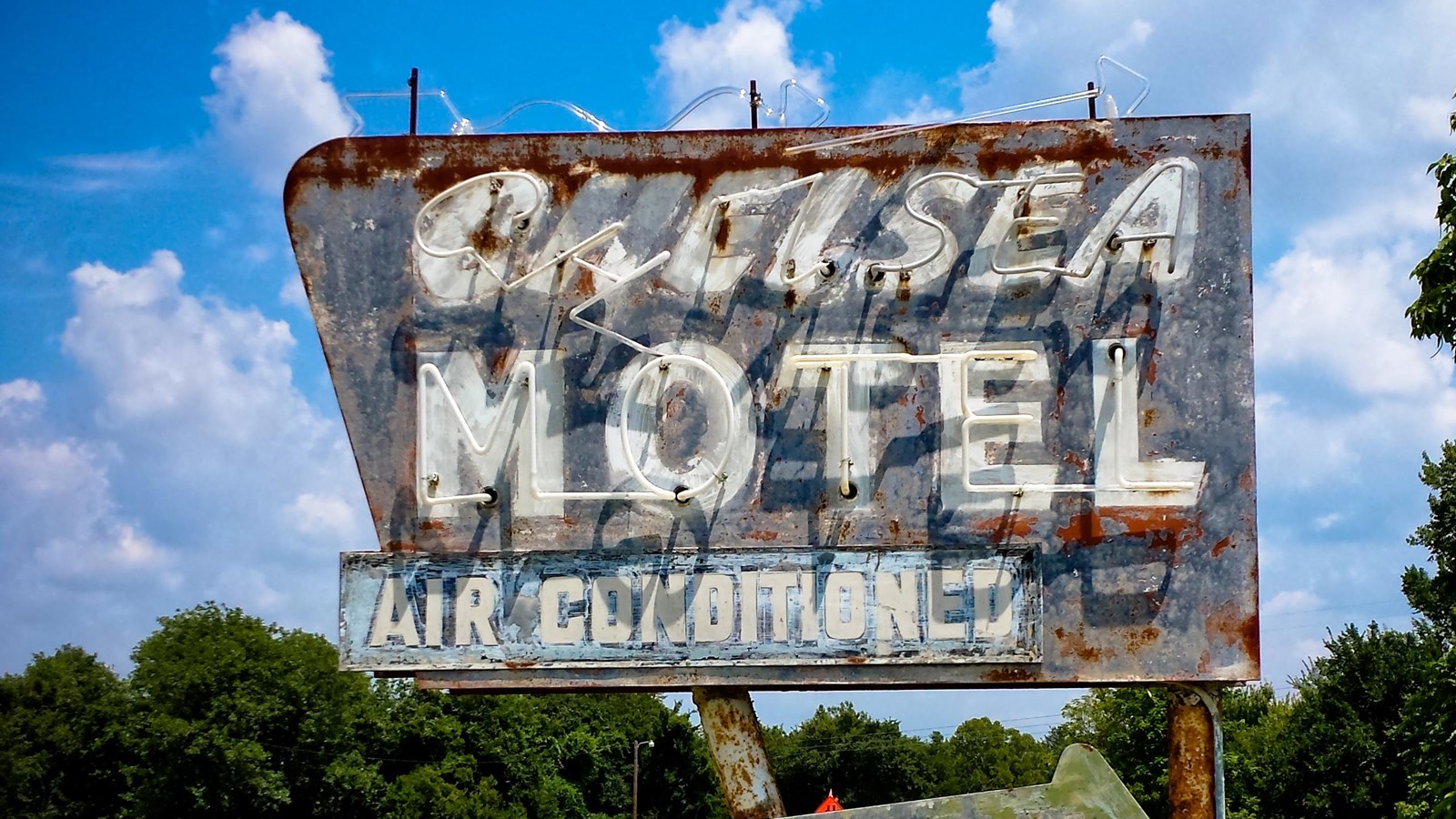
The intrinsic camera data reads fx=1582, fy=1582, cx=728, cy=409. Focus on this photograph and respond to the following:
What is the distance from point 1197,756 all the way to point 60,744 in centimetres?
5459

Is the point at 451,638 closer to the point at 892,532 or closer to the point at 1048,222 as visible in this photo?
the point at 892,532

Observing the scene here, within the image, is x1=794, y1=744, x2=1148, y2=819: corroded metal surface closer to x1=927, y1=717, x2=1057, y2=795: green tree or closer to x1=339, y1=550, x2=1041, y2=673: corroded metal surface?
x1=339, y1=550, x2=1041, y2=673: corroded metal surface

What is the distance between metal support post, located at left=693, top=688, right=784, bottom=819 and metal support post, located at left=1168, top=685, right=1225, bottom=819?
250 centimetres

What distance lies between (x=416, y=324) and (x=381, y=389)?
0.48 meters

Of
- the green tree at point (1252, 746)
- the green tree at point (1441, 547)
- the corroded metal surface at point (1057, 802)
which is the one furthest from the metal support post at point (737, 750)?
the green tree at point (1252, 746)

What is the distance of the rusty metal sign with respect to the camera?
9797 millimetres

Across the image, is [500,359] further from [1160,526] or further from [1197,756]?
[1197,756]

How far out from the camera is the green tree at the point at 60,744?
5428cm

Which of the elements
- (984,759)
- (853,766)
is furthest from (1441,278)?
(984,759)

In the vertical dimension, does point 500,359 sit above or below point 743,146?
below

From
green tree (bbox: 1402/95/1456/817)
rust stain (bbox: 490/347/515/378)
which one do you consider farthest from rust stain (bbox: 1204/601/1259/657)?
green tree (bbox: 1402/95/1456/817)

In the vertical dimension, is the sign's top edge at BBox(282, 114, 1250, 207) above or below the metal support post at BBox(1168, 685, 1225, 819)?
above

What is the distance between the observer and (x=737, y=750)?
1012 cm

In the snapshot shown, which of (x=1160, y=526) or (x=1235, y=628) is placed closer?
(x=1235, y=628)
